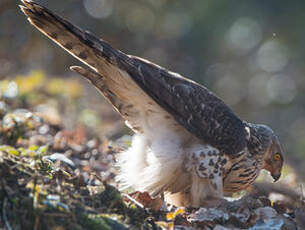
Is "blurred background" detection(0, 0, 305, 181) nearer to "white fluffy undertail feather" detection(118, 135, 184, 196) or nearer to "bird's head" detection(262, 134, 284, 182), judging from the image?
"bird's head" detection(262, 134, 284, 182)

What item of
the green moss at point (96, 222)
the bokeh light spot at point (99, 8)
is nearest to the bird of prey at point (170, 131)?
the green moss at point (96, 222)

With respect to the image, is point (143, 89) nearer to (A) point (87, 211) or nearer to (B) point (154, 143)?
(B) point (154, 143)

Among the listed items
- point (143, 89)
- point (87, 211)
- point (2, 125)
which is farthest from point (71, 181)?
point (2, 125)

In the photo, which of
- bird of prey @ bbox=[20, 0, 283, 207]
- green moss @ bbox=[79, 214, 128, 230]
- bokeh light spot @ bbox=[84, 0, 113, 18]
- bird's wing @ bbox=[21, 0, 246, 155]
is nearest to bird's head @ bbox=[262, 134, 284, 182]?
bird of prey @ bbox=[20, 0, 283, 207]

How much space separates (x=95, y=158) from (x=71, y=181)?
3.04 metres

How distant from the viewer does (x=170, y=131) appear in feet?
20.1

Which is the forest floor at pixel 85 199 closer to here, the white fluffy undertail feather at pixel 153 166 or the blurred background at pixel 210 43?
the white fluffy undertail feather at pixel 153 166

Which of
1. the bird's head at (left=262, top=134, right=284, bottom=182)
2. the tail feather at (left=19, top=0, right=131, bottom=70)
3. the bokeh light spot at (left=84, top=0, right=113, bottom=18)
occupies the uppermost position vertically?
the bokeh light spot at (left=84, top=0, right=113, bottom=18)

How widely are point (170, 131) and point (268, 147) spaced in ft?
4.82

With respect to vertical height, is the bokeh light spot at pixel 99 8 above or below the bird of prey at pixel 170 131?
above

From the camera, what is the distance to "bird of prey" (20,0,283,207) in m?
5.82

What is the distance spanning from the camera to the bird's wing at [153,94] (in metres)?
5.58

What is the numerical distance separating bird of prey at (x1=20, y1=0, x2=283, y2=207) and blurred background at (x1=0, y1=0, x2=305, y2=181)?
8.61 m

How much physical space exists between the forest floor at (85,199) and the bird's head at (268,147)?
38 cm
